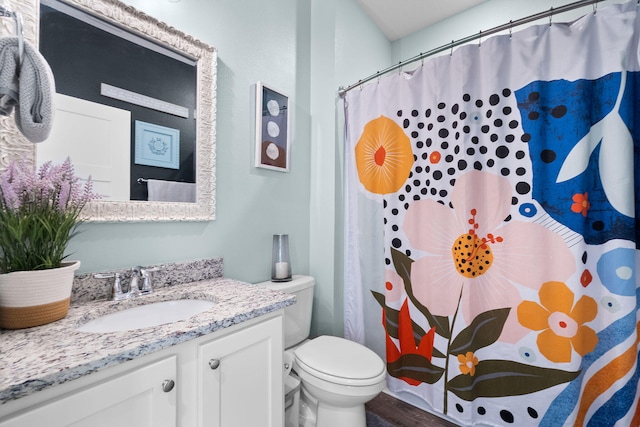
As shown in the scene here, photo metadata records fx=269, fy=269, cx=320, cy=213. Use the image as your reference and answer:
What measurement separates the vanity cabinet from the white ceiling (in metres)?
2.29

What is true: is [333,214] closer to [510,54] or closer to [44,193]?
[510,54]

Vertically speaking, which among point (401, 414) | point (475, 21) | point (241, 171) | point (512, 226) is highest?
point (475, 21)

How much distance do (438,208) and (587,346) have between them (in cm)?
82

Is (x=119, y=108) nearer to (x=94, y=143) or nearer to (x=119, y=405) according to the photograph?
(x=94, y=143)

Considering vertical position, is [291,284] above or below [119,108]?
below

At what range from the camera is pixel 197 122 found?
1.24m

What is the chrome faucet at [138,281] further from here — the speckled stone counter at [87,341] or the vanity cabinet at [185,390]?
the vanity cabinet at [185,390]

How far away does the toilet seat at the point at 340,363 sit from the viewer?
1.16 m

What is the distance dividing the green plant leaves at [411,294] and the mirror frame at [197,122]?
1.06 m

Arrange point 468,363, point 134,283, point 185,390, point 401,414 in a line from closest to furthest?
point 185,390
point 134,283
point 468,363
point 401,414

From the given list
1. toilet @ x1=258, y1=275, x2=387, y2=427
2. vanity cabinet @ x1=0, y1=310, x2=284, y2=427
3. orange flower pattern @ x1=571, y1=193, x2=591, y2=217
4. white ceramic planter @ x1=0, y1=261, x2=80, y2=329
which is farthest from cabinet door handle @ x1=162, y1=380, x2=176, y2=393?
orange flower pattern @ x1=571, y1=193, x2=591, y2=217

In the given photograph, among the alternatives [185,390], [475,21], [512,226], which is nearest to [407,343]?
[512,226]

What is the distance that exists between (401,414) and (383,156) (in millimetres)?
1486

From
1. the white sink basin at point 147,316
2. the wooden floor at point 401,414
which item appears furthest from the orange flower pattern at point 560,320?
the white sink basin at point 147,316
